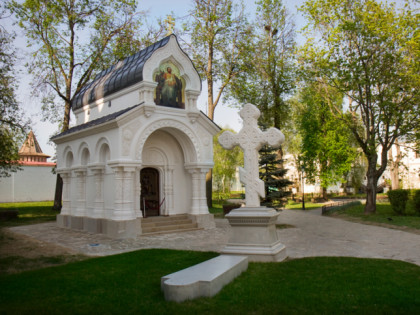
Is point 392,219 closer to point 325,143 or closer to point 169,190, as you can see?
point 169,190

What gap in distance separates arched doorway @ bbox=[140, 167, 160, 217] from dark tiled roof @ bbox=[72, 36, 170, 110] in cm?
381

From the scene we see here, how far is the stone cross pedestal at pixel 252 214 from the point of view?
7.86 m

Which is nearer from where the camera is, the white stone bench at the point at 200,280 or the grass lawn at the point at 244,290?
the grass lawn at the point at 244,290

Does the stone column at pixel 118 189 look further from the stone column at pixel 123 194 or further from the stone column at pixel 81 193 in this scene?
the stone column at pixel 81 193

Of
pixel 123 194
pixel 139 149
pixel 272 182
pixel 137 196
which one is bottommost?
pixel 137 196

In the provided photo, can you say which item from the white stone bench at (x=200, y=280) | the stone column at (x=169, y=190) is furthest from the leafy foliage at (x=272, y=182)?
the white stone bench at (x=200, y=280)

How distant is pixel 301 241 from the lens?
39.3ft

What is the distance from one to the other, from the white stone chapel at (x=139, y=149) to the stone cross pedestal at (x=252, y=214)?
6.27 meters

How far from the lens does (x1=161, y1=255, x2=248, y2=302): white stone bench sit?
17.0ft

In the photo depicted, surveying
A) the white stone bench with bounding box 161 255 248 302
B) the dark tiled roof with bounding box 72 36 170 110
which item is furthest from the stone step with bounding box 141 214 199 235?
the white stone bench with bounding box 161 255 248 302

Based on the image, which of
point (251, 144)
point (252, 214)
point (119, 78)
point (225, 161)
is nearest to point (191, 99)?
point (119, 78)

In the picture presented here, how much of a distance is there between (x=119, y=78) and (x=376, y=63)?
12.6 m

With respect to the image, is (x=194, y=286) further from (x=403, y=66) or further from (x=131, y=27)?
(x=131, y=27)

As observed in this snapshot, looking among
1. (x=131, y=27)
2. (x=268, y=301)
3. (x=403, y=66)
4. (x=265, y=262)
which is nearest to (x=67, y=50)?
(x=131, y=27)
